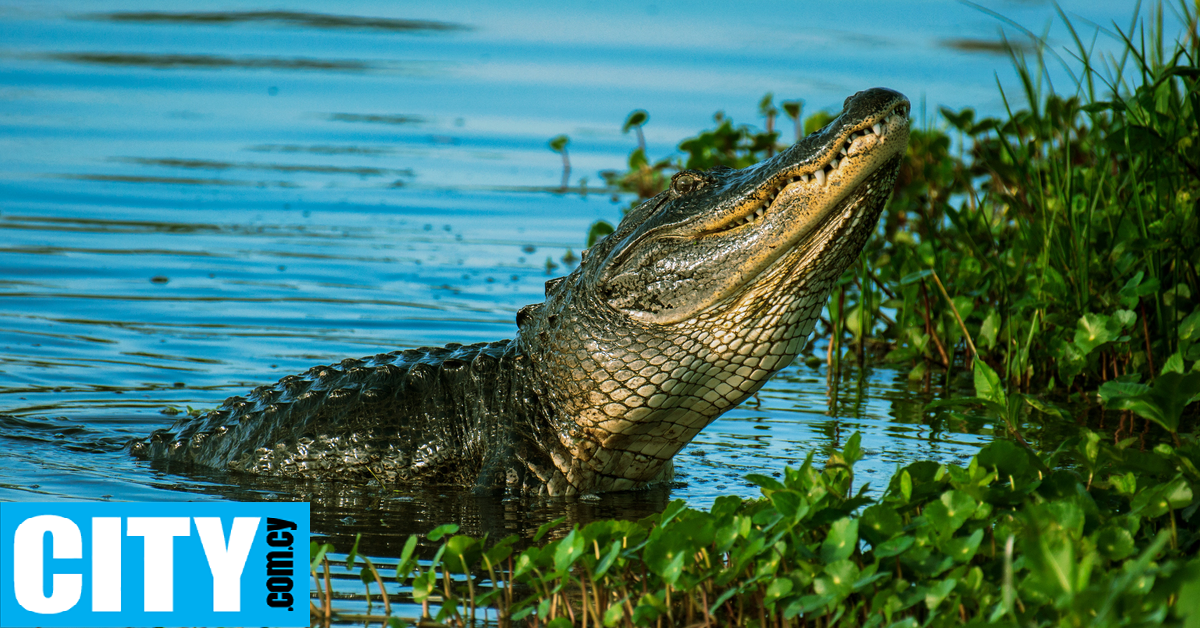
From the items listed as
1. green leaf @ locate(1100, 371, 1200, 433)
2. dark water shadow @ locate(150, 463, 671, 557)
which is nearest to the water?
dark water shadow @ locate(150, 463, 671, 557)

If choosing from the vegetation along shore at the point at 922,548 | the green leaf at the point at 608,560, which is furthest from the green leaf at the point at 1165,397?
the green leaf at the point at 608,560

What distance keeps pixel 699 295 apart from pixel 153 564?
171cm

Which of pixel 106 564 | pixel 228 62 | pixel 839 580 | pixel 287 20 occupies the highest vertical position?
pixel 287 20

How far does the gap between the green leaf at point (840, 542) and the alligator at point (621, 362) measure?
119 cm

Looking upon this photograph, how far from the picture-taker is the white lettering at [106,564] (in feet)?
10.3

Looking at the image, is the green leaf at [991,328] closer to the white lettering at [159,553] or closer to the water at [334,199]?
the water at [334,199]

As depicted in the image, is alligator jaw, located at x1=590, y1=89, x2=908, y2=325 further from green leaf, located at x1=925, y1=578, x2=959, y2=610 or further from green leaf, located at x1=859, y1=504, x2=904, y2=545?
green leaf, located at x1=925, y1=578, x2=959, y2=610

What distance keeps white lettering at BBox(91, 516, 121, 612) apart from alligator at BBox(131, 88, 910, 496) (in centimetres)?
84

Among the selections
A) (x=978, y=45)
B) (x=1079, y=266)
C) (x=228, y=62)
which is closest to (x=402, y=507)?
(x=1079, y=266)

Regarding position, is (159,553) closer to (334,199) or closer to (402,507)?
(402,507)

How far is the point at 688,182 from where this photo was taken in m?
4.00

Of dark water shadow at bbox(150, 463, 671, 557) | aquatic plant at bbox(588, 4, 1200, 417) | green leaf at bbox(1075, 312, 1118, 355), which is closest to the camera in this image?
dark water shadow at bbox(150, 463, 671, 557)

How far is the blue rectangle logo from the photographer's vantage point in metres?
3.04

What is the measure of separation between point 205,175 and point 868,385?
649cm
